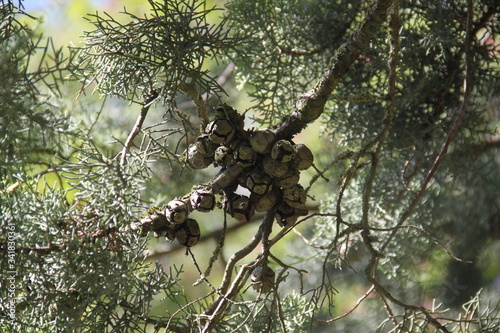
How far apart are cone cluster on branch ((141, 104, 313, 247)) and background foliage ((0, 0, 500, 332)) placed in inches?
0.9

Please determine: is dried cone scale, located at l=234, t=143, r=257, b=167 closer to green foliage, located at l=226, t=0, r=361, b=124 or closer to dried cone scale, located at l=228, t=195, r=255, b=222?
dried cone scale, located at l=228, t=195, r=255, b=222

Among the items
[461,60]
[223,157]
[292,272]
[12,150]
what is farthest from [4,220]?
[292,272]

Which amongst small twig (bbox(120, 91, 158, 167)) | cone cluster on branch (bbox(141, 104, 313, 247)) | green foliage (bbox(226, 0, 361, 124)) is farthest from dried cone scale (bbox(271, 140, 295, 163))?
green foliage (bbox(226, 0, 361, 124))

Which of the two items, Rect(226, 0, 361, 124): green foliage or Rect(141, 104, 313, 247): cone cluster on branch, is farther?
Rect(226, 0, 361, 124): green foliage

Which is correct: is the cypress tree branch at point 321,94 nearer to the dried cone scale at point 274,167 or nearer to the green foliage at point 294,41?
the dried cone scale at point 274,167

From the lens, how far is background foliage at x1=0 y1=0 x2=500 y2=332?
0.43 metres

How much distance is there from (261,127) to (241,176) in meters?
0.35

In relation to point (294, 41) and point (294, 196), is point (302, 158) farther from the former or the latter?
point (294, 41)

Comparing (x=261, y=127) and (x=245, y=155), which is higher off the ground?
(x=261, y=127)

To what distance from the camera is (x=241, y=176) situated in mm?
465

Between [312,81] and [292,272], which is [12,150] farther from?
[292,272]

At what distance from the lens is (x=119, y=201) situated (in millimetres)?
419

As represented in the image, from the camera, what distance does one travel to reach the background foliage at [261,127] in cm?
43

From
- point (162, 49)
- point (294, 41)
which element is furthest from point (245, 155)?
point (294, 41)
